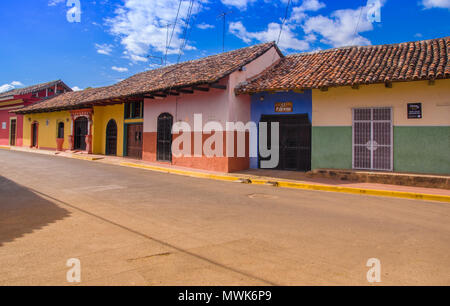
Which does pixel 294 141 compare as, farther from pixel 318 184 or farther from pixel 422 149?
pixel 422 149

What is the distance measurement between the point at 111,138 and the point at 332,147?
14833 mm

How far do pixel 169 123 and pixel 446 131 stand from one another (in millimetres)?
11731

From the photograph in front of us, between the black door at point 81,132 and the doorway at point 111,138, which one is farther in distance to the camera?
the black door at point 81,132

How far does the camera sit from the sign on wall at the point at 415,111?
11.2 m

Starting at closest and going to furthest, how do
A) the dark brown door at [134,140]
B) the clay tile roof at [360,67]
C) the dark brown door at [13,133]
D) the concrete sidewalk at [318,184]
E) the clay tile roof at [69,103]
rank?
1. the concrete sidewalk at [318,184]
2. the clay tile roof at [360,67]
3. the dark brown door at [134,140]
4. the clay tile roof at [69,103]
5. the dark brown door at [13,133]

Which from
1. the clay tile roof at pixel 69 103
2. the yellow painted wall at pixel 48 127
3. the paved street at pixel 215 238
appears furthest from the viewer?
the yellow painted wall at pixel 48 127

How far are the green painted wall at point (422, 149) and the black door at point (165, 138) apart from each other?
1020cm

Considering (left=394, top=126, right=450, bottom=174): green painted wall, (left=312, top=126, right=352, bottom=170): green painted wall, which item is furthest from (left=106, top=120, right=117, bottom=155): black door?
(left=394, top=126, right=450, bottom=174): green painted wall

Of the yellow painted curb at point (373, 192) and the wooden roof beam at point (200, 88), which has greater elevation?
the wooden roof beam at point (200, 88)

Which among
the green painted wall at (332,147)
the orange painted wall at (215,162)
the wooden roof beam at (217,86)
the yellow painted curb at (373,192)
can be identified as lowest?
the yellow painted curb at (373,192)

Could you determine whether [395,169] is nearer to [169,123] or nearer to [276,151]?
[276,151]

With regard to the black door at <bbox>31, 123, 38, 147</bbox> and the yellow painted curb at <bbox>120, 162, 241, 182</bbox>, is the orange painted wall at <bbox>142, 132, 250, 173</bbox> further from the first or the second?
the black door at <bbox>31, 123, 38, 147</bbox>

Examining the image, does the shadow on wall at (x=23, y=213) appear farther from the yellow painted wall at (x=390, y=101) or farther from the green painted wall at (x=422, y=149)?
the green painted wall at (x=422, y=149)

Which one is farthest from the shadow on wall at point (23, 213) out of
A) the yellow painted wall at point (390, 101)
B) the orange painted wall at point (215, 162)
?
the yellow painted wall at point (390, 101)
